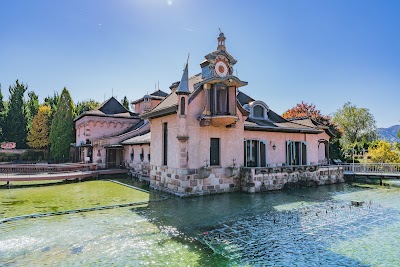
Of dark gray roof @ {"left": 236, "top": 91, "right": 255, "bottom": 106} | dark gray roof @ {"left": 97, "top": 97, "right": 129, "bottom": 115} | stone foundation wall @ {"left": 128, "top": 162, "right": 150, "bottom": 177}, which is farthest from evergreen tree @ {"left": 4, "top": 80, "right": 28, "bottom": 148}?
dark gray roof @ {"left": 236, "top": 91, "right": 255, "bottom": 106}

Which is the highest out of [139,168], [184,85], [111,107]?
[111,107]

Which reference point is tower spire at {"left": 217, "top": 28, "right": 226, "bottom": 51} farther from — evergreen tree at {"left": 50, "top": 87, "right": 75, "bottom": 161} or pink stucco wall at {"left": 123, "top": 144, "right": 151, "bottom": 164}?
evergreen tree at {"left": 50, "top": 87, "right": 75, "bottom": 161}

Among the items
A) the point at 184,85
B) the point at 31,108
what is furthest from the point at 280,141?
the point at 31,108

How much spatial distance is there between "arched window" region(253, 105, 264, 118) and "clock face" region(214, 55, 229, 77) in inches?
213

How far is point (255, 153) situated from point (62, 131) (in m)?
28.1

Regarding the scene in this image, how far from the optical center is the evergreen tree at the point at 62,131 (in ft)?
115

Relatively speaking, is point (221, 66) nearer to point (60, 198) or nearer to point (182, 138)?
point (182, 138)

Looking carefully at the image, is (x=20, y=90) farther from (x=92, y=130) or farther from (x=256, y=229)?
→ (x=256, y=229)

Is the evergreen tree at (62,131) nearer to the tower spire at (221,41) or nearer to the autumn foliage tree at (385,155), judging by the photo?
the tower spire at (221,41)

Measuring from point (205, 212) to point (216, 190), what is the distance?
4.19 metres

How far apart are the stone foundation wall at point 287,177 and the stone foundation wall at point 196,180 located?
3.00ft

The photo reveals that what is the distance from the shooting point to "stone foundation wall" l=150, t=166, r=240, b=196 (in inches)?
570

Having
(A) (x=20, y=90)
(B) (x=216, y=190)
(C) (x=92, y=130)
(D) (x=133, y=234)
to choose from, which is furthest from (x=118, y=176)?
(A) (x=20, y=90)

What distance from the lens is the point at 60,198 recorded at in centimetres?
1415
